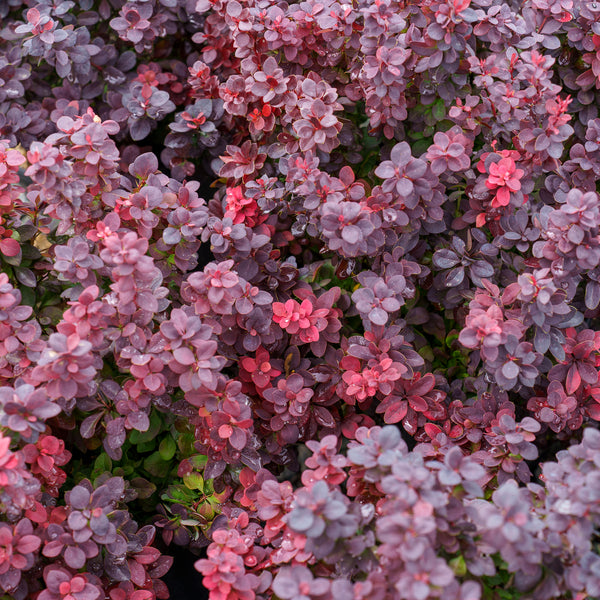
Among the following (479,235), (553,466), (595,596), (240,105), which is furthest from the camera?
(240,105)

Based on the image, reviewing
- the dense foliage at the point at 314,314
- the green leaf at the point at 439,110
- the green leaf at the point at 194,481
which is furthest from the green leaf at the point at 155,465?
the green leaf at the point at 439,110

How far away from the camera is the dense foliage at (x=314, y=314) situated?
1.32 m

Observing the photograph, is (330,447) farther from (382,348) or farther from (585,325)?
(585,325)

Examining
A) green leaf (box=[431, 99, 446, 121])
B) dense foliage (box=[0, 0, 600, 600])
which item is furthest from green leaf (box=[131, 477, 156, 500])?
green leaf (box=[431, 99, 446, 121])

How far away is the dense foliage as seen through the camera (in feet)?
4.32

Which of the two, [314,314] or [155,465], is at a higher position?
[314,314]

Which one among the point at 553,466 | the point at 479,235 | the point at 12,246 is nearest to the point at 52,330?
the point at 12,246

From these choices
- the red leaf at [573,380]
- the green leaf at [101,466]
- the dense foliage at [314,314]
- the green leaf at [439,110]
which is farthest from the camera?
the green leaf at [439,110]

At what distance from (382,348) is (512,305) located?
0.36 metres

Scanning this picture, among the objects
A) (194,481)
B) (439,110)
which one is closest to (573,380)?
(439,110)

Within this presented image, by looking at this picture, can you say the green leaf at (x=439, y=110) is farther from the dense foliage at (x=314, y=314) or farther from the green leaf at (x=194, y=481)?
the green leaf at (x=194, y=481)

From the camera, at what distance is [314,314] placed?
5.69ft

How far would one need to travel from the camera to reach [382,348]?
1.68 metres

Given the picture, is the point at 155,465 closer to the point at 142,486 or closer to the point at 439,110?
the point at 142,486
